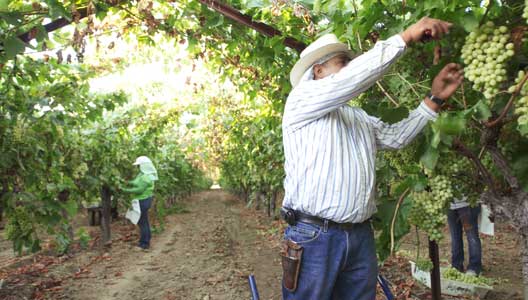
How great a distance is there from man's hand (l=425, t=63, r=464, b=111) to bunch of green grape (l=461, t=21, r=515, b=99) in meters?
→ 0.23

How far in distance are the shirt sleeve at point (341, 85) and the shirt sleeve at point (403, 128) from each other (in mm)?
246

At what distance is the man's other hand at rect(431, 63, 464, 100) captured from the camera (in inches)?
→ 66.1

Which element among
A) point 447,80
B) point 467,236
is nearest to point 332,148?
point 447,80

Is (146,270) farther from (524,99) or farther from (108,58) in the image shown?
(524,99)

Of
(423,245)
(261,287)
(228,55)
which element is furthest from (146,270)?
(423,245)

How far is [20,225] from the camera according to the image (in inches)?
177

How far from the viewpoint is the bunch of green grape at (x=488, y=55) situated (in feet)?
4.30

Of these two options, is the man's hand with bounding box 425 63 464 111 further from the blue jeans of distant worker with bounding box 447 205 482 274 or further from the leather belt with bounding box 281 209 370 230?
the blue jeans of distant worker with bounding box 447 205 482 274

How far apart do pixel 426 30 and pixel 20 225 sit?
4400 mm

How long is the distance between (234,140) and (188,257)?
4.47 metres

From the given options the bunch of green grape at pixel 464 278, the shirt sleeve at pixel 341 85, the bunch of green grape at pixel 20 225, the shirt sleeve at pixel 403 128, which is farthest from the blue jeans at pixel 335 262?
the bunch of green grape at pixel 20 225

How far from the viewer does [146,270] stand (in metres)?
7.32

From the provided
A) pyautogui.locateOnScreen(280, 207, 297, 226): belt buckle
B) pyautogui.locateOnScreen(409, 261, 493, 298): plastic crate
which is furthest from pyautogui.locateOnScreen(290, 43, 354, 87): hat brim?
pyautogui.locateOnScreen(409, 261, 493, 298): plastic crate

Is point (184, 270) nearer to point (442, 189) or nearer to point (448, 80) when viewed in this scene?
point (442, 189)
